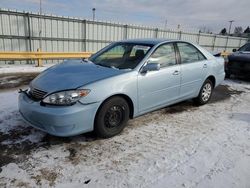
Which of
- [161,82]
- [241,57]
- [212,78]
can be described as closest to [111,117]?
[161,82]

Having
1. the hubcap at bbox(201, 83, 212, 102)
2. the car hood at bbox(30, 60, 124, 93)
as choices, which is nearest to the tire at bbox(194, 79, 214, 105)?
the hubcap at bbox(201, 83, 212, 102)

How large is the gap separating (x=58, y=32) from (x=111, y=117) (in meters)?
10.7

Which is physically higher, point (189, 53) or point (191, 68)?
point (189, 53)

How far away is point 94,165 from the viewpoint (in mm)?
3010

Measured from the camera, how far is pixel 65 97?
319 cm

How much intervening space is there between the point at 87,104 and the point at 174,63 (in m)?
2.15

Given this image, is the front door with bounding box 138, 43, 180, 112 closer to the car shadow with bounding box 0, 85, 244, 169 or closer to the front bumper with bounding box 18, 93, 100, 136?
the car shadow with bounding box 0, 85, 244, 169

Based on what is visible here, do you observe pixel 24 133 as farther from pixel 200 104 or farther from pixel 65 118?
pixel 200 104

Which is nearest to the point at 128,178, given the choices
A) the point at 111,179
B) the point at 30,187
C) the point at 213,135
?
the point at 111,179

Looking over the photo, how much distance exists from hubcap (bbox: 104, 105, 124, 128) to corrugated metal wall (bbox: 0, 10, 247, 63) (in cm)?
995

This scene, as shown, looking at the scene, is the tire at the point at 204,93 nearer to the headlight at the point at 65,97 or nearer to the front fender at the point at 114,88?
the front fender at the point at 114,88

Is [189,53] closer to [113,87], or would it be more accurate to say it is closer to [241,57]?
[113,87]

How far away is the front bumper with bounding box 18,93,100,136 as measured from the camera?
312cm

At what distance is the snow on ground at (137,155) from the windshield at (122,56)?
1.14 meters
